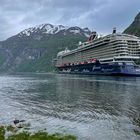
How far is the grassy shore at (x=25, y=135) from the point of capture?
1136 inches

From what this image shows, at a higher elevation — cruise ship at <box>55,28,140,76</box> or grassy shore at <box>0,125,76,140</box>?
cruise ship at <box>55,28,140,76</box>

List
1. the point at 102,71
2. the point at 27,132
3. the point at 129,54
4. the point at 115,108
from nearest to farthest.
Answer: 1. the point at 27,132
2. the point at 115,108
3. the point at 129,54
4. the point at 102,71

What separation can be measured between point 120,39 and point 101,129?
149 metres

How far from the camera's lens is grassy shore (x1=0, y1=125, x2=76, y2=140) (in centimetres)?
2884

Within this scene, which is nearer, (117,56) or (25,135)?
(25,135)

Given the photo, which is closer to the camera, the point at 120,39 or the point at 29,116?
the point at 29,116

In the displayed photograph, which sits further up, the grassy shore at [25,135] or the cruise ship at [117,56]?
the cruise ship at [117,56]

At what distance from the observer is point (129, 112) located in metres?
44.9

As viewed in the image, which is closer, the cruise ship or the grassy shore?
the grassy shore

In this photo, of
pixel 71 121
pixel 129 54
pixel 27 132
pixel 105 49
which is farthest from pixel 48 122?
pixel 105 49

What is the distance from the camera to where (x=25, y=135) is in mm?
30047

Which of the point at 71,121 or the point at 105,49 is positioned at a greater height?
the point at 105,49

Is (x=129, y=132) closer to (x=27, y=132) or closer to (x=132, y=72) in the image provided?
(x=27, y=132)

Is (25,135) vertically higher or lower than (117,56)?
lower
